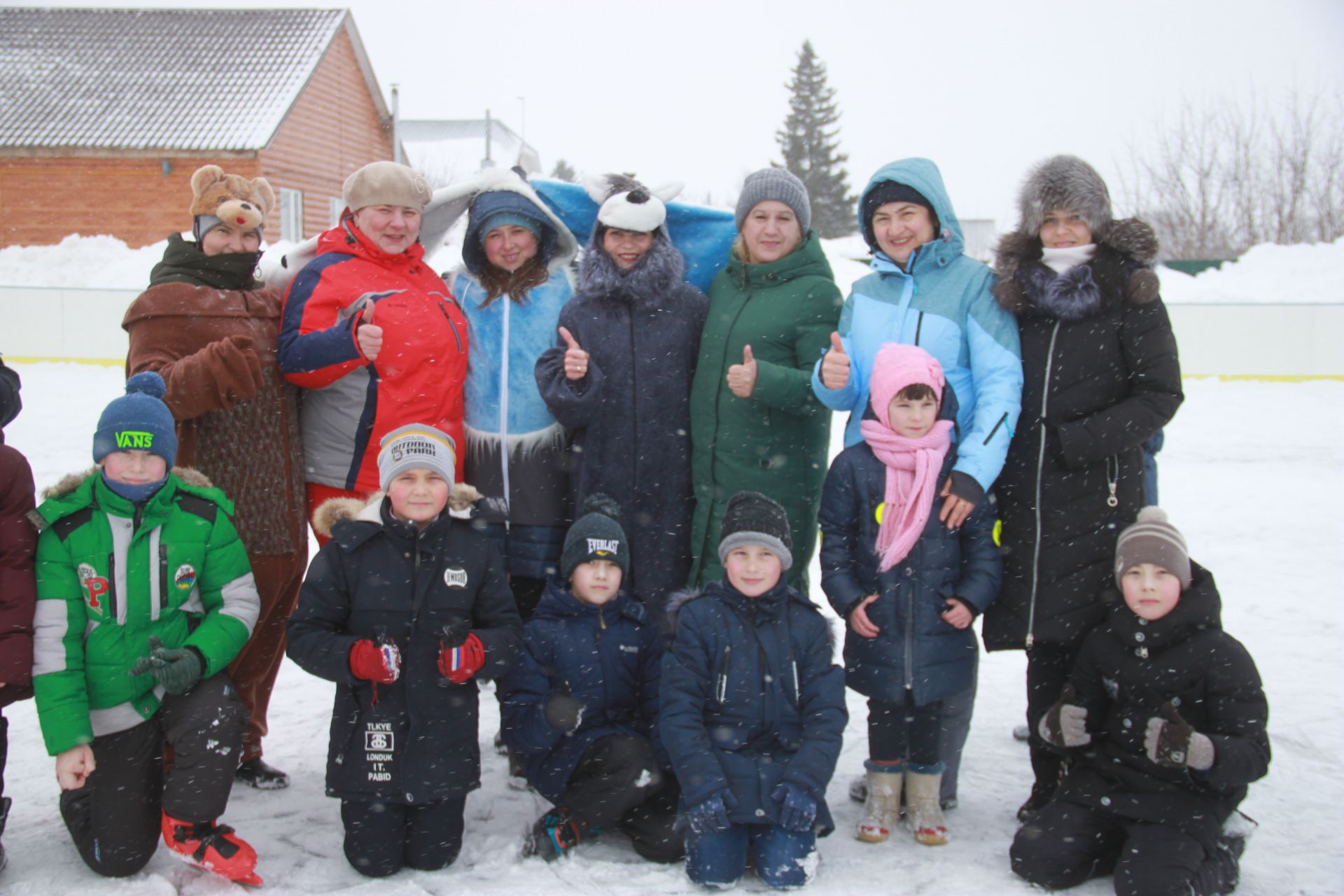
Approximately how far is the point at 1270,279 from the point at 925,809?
16.6m

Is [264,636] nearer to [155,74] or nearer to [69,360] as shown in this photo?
[69,360]

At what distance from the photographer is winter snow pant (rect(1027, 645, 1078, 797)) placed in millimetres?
3307

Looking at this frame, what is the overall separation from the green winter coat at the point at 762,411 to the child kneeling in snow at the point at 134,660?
153 centimetres

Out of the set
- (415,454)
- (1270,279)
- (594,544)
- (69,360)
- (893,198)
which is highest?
(1270,279)

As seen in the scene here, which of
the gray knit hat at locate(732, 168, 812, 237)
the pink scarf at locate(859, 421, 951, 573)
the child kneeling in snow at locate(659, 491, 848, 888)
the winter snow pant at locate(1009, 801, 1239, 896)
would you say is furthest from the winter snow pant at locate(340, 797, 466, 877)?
the gray knit hat at locate(732, 168, 812, 237)

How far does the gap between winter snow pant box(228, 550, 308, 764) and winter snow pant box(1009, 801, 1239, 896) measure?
2372 mm

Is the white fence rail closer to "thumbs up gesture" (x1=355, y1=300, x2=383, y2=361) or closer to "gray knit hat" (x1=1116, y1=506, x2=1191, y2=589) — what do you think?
"thumbs up gesture" (x1=355, y1=300, x2=383, y2=361)

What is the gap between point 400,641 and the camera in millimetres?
2998

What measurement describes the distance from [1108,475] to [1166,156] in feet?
77.8

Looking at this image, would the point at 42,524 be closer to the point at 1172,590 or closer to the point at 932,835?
the point at 932,835

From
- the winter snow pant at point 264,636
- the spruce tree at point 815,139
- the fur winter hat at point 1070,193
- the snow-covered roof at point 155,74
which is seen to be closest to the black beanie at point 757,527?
the fur winter hat at point 1070,193

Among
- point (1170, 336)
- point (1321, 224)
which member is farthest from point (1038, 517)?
point (1321, 224)

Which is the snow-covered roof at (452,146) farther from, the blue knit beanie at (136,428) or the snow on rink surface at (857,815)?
the blue knit beanie at (136,428)

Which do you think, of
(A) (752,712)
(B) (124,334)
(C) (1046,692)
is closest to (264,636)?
(A) (752,712)
